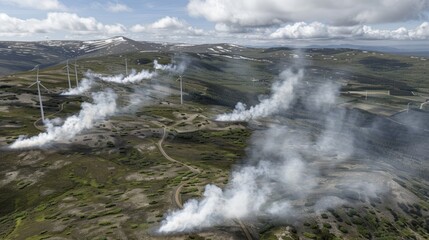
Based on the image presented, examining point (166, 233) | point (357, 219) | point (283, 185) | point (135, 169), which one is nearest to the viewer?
point (166, 233)

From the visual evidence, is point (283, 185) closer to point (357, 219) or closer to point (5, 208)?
point (357, 219)

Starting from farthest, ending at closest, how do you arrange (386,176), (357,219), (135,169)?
(135,169)
(386,176)
(357,219)

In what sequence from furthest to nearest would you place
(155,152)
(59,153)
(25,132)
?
(25,132) < (155,152) < (59,153)

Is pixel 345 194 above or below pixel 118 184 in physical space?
above

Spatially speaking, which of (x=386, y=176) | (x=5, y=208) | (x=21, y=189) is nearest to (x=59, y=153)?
(x=21, y=189)

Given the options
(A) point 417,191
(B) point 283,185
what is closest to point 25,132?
(B) point 283,185

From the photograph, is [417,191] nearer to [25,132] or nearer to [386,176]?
[386,176]

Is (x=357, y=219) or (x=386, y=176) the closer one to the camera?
(x=357, y=219)

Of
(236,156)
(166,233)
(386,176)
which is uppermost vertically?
(166,233)

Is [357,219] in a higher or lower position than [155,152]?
higher
